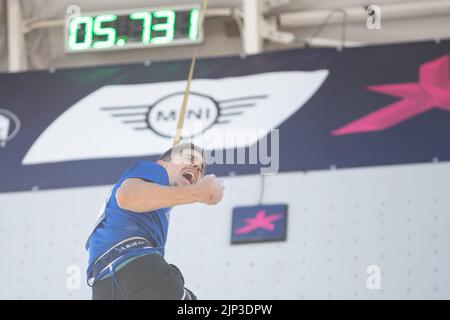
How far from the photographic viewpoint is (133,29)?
9.15 meters

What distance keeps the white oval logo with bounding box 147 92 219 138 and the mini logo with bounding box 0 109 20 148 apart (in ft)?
3.25

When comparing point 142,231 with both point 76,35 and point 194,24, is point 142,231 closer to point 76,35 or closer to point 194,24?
point 194,24

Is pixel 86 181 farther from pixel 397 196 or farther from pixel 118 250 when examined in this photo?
pixel 118 250

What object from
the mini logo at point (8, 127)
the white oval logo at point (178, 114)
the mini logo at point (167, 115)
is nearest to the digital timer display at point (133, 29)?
the mini logo at point (167, 115)

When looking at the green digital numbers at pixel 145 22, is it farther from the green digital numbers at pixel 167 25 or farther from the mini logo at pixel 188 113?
the mini logo at pixel 188 113

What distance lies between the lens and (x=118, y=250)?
579 centimetres

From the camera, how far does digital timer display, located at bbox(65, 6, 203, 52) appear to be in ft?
29.7

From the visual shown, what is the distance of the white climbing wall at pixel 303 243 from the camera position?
25.9ft

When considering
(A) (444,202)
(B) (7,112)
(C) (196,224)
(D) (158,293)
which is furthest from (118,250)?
(B) (7,112)

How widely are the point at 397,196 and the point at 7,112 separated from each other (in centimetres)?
295

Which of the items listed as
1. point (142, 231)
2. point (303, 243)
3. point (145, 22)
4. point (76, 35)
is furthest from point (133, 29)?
point (142, 231)

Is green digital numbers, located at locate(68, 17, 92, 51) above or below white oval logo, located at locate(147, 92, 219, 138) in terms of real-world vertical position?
above

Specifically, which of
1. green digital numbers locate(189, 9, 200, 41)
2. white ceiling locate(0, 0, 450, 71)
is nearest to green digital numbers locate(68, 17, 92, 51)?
white ceiling locate(0, 0, 450, 71)

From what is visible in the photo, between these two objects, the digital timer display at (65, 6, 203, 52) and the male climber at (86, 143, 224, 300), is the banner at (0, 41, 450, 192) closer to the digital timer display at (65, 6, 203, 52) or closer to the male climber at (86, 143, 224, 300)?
the digital timer display at (65, 6, 203, 52)
